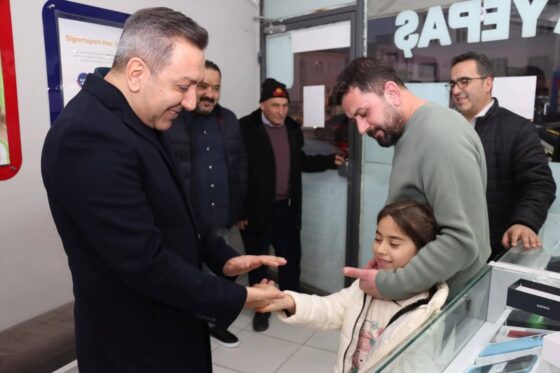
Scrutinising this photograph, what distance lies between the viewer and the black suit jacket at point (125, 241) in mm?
1022

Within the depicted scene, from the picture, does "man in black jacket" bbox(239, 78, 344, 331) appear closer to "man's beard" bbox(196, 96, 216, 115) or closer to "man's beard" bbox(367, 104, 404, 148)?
"man's beard" bbox(196, 96, 216, 115)

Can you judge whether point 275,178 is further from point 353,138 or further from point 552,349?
point 552,349

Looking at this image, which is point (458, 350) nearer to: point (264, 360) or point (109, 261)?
point (109, 261)

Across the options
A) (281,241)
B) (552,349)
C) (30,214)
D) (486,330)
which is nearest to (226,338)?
(281,241)

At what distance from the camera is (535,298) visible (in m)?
1.25

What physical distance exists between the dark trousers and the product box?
6.95 ft

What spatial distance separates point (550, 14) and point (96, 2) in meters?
2.55

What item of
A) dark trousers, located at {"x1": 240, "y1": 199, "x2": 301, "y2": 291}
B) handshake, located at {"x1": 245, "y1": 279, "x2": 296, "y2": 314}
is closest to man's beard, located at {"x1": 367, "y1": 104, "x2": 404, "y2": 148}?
handshake, located at {"x1": 245, "y1": 279, "x2": 296, "y2": 314}

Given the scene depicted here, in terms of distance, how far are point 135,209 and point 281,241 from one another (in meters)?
2.44

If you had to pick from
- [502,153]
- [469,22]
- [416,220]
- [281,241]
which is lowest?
[281,241]

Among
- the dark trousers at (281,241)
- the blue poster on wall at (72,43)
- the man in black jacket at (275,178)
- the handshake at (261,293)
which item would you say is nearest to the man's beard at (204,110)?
the man in black jacket at (275,178)

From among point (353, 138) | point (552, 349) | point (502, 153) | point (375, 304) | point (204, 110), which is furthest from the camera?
point (353, 138)

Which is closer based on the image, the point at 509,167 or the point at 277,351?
the point at 509,167

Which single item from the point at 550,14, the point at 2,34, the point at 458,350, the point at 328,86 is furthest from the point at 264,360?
the point at 550,14
